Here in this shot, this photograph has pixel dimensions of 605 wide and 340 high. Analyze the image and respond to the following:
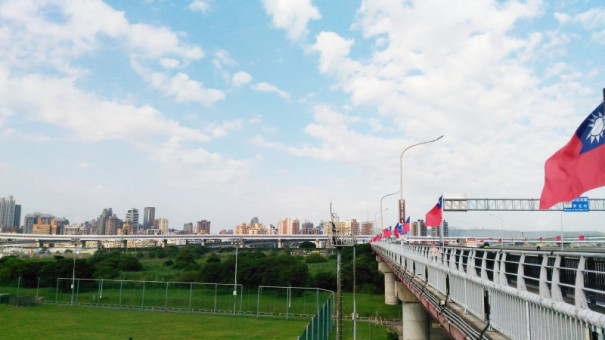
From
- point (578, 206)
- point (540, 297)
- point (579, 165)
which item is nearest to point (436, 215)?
point (579, 165)

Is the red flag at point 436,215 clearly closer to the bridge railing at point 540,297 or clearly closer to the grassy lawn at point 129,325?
the bridge railing at point 540,297

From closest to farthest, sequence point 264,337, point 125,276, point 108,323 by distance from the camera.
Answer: point 264,337 → point 108,323 → point 125,276

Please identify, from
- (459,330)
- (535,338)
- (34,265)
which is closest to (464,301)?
(459,330)

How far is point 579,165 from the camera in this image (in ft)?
27.7

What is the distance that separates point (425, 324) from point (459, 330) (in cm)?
2348

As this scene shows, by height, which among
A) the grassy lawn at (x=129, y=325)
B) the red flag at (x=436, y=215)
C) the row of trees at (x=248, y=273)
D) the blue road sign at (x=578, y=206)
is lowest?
the grassy lawn at (x=129, y=325)

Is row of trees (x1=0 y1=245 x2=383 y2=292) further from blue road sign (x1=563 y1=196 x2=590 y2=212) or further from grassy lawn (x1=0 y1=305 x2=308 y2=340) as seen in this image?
blue road sign (x1=563 y1=196 x2=590 y2=212)

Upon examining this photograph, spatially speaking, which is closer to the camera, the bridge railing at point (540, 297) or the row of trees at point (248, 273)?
the bridge railing at point (540, 297)

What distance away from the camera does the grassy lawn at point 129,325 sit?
1371 inches

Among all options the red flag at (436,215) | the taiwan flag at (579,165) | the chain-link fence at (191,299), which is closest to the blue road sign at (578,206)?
the chain-link fence at (191,299)

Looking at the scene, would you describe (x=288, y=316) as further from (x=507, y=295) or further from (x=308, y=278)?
(x=507, y=295)

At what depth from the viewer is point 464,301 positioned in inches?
456

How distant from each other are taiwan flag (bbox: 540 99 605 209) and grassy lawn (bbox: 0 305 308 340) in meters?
29.1

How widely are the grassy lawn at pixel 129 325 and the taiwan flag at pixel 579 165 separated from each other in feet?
95.4
